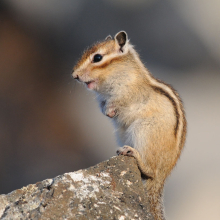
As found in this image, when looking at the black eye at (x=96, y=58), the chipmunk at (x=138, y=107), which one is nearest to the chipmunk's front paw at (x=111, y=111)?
the chipmunk at (x=138, y=107)

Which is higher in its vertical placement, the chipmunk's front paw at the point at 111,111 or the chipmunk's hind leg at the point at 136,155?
the chipmunk's front paw at the point at 111,111

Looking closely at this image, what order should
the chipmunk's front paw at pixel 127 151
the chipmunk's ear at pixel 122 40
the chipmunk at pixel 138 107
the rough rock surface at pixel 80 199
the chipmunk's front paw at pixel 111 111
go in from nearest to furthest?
the rough rock surface at pixel 80 199, the chipmunk's front paw at pixel 127 151, the chipmunk at pixel 138 107, the chipmunk's front paw at pixel 111 111, the chipmunk's ear at pixel 122 40

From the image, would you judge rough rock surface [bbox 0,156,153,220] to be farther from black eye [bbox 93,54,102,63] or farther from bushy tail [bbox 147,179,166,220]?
black eye [bbox 93,54,102,63]

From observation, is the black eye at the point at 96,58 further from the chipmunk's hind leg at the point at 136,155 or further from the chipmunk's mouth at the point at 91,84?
the chipmunk's hind leg at the point at 136,155

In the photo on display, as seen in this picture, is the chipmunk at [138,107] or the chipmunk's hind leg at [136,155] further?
the chipmunk at [138,107]

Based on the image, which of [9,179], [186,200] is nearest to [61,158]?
[9,179]

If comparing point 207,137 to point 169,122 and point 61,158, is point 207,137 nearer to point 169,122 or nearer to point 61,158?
point 61,158
